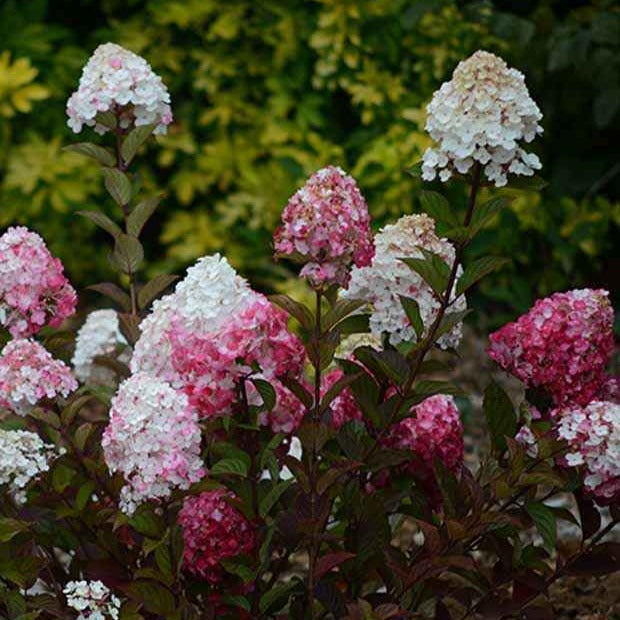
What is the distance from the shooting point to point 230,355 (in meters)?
1.84

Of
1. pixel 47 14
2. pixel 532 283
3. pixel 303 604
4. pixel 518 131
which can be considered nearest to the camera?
pixel 518 131

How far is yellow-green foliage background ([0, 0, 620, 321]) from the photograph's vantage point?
15.5 feet

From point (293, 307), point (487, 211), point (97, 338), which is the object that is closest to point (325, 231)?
point (293, 307)

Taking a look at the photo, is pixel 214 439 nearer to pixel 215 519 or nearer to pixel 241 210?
pixel 215 519

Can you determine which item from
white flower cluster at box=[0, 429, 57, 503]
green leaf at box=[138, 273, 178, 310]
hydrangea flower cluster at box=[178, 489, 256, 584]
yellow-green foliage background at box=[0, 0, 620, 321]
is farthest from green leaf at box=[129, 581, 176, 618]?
yellow-green foliage background at box=[0, 0, 620, 321]

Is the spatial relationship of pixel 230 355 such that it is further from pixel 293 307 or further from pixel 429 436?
pixel 429 436

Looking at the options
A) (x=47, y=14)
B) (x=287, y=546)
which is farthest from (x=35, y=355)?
(x=47, y=14)

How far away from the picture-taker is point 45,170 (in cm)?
503

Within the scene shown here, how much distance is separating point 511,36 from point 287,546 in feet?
9.00

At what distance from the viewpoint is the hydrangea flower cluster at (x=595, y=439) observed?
190 cm

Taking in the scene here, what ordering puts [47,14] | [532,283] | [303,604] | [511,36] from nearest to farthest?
[303,604]
[511,36]
[532,283]
[47,14]

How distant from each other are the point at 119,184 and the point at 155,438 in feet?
2.12

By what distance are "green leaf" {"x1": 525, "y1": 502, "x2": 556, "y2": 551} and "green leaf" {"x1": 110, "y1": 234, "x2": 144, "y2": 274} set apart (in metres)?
0.79

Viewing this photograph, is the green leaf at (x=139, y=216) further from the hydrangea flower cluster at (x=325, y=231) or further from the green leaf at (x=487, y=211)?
the green leaf at (x=487, y=211)
